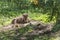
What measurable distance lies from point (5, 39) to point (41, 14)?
116 inches

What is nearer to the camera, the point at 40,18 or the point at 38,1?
the point at 40,18

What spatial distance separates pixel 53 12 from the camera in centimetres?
831

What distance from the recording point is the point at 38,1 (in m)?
11.6

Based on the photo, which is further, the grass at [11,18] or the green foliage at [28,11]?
the green foliage at [28,11]

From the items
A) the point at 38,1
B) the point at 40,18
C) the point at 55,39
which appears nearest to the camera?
the point at 55,39

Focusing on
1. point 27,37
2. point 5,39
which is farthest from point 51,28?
point 5,39

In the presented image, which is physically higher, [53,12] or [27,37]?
[53,12]

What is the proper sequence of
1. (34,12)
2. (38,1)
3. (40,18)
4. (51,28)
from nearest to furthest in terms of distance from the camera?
1. (51,28)
2. (40,18)
3. (34,12)
4. (38,1)

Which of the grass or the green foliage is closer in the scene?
the grass

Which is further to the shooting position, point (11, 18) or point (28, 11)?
point (28, 11)

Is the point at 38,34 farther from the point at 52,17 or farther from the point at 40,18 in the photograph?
the point at 40,18

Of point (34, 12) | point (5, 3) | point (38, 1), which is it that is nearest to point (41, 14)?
point (34, 12)

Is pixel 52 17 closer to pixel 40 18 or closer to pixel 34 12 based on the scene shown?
pixel 40 18

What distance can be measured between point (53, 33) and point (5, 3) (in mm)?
4293
